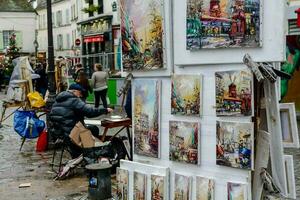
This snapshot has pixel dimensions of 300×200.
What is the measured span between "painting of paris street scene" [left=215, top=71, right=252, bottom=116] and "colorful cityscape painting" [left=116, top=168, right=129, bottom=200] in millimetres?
1628

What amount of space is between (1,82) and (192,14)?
3703cm

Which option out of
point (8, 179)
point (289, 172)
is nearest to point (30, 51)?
point (8, 179)

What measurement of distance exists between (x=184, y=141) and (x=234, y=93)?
85cm

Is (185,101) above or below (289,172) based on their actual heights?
above

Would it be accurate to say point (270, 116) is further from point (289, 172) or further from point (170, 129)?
point (170, 129)

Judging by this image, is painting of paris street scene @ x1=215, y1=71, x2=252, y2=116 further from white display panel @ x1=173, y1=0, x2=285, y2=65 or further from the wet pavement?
the wet pavement

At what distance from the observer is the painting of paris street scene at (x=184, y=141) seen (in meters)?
5.41

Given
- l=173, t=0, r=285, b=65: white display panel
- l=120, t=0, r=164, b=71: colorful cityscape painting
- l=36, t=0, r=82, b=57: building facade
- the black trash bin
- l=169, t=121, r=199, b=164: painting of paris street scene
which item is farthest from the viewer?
l=36, t=0, r=82, b=57: building facade

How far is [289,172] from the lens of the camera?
534 cm

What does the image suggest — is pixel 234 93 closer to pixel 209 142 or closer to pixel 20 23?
pixel 209 142

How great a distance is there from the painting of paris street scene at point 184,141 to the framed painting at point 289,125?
2.73 feet

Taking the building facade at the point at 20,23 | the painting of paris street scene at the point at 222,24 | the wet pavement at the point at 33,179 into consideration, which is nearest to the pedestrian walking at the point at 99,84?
the wet pavement at the point at 33,179

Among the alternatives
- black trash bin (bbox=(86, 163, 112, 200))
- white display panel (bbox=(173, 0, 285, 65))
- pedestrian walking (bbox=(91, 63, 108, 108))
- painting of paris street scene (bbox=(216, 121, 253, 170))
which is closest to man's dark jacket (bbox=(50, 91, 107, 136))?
black trash bin (bbox=(86, 163, 112, 200))

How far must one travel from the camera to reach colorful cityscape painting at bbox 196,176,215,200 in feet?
17.4
